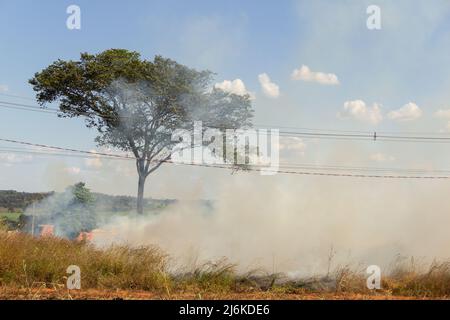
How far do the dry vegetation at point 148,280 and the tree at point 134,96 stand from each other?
1899 centimetres

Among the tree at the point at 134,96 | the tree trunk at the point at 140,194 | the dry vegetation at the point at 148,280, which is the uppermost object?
the tree at the point at 134,96

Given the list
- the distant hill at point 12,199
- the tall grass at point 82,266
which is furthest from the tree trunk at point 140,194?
the tall grass at point 82,266

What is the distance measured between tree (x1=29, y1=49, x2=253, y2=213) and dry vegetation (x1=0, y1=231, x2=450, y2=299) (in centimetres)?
1899

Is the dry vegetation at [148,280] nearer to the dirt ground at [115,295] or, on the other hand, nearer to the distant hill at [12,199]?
the dirt ground at [115,295]

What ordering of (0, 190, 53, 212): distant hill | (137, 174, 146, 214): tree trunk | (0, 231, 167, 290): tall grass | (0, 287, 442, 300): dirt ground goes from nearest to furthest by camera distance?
(0, 287, 442, 300): dirt ground → (0, 231, 167, 290): tall grass → (137, 174, 146, 214): tree trunk → (0, 190, 53, 212): distant hill

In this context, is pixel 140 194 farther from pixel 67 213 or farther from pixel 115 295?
pixel 115 295

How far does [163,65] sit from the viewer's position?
32.1 m

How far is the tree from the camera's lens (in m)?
31.1

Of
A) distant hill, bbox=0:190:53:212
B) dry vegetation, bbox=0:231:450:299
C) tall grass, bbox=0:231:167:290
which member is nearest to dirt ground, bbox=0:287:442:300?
dry vegetation, bbox=0:231:450:299

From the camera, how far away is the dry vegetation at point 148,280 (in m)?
9.67

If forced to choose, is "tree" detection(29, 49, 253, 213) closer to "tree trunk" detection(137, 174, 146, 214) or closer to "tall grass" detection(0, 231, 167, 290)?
"tree trunk" detection(137, 174, 146, 214)

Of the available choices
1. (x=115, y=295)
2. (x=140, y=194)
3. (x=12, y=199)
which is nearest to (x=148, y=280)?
(x=115, y=295)

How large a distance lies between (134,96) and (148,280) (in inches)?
876
